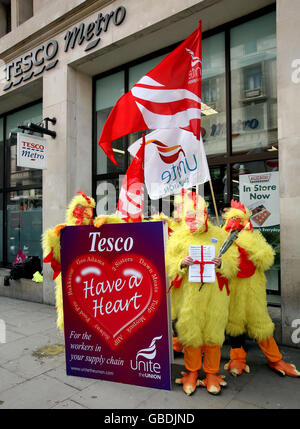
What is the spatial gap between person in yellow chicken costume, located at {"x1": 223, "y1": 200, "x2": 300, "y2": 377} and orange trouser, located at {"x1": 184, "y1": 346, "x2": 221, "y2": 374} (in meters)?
0.40

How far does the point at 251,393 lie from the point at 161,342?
3.41ft

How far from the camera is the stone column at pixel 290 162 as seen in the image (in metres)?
4.14

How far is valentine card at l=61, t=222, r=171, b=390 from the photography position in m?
3.16

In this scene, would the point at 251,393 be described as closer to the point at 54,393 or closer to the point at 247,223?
the point at 247,223

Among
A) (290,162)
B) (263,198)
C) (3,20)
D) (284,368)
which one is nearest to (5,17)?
(3,20)

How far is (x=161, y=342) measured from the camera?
10.3 feet

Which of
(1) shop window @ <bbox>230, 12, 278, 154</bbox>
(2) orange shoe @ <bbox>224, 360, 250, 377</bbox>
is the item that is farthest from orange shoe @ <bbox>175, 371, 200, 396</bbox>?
(1) shop window @ <bbox>230, 12, 278, 154</bbox>

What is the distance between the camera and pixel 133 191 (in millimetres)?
4195

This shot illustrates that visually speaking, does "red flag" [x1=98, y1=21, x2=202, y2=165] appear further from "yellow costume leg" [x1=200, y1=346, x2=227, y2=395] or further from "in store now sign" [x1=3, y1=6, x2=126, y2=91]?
"in store now sign" [x1=3, y1=6, x2=126, y2=91]

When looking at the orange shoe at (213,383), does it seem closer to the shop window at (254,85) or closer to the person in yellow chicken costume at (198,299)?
the person in yellow chicken costume at (198,299)

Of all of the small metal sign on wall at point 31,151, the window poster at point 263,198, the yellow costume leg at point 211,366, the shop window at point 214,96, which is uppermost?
the shop window at point 214,96

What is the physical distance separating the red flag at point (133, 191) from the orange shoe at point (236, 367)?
2.07 meters

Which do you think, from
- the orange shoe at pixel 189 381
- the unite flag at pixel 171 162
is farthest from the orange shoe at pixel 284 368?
the unite flag at pixel 171 162

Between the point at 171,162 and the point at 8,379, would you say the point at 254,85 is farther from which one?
the point at 8,379
